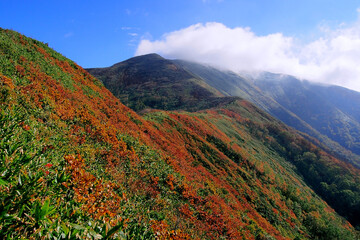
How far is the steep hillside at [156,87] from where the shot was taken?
89.1 m

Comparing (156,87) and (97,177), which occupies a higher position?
(156,87)

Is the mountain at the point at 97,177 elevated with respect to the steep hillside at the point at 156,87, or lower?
lower

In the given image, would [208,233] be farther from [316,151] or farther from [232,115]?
[316,151]

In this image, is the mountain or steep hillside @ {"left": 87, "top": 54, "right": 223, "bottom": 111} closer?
the mountain

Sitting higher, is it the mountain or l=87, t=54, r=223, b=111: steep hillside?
l=87, t=54, r=223, b=111: steep hillside

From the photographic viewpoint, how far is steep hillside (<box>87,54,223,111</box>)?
3508 inches

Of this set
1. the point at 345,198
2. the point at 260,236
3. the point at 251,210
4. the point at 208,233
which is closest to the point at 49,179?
the point at 208,233

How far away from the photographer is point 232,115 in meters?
71.6

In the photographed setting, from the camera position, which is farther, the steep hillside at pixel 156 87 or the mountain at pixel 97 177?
the steep hillside at pixel 156 87

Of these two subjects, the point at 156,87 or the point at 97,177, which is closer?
the point at 97,177

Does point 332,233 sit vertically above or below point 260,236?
below

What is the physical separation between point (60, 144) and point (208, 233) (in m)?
8.60

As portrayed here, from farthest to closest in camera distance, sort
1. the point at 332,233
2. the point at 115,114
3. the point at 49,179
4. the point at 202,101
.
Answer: the point at 202,101
the point at 332,233
the point at 115,114
the point at 49,179

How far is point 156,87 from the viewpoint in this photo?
354 ft
